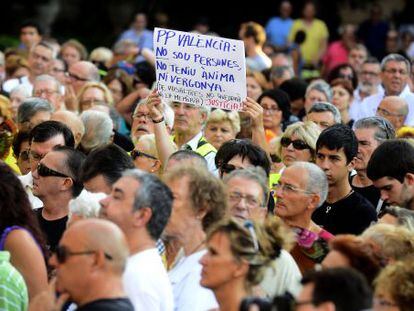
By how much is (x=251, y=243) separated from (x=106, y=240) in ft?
2.71

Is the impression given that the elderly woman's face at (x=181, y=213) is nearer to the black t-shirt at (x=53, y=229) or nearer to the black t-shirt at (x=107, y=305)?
the black t-shirt at (x=107, y=305)

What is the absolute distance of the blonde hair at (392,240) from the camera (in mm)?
6977

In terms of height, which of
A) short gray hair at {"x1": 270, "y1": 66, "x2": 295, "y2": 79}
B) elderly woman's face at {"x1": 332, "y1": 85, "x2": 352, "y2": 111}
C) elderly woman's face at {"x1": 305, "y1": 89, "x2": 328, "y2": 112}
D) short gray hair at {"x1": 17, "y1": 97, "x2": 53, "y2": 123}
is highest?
short gray hair at {"x1": 17, "y1": 97, "x2": 53, "y2": 123}

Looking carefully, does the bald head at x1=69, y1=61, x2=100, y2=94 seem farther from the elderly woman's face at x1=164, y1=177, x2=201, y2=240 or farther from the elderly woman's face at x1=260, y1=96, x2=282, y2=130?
the elderly woman's face at x1=164, y1=177, x2=201, y2=240

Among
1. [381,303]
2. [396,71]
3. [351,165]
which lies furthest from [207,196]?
[396,71]

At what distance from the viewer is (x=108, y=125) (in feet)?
37.3

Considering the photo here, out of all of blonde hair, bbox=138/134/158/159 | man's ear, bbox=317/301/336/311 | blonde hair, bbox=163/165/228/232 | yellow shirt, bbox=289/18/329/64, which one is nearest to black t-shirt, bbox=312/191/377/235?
blonde hair, bbox=138/134/158/159

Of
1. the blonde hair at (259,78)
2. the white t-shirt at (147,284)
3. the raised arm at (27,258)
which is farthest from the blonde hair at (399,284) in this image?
the blonde hair at (259,78)

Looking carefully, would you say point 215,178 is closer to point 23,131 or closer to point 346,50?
point 23,131

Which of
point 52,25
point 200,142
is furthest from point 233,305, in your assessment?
point 52,25

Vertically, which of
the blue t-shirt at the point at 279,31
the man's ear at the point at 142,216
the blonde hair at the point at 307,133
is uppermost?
the man's ear at the point at 142,216

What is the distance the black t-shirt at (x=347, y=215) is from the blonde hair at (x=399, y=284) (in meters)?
2.64

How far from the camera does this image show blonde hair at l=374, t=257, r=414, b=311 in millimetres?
6262

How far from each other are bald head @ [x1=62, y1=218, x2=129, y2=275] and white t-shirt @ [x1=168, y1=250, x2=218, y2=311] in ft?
3.35
